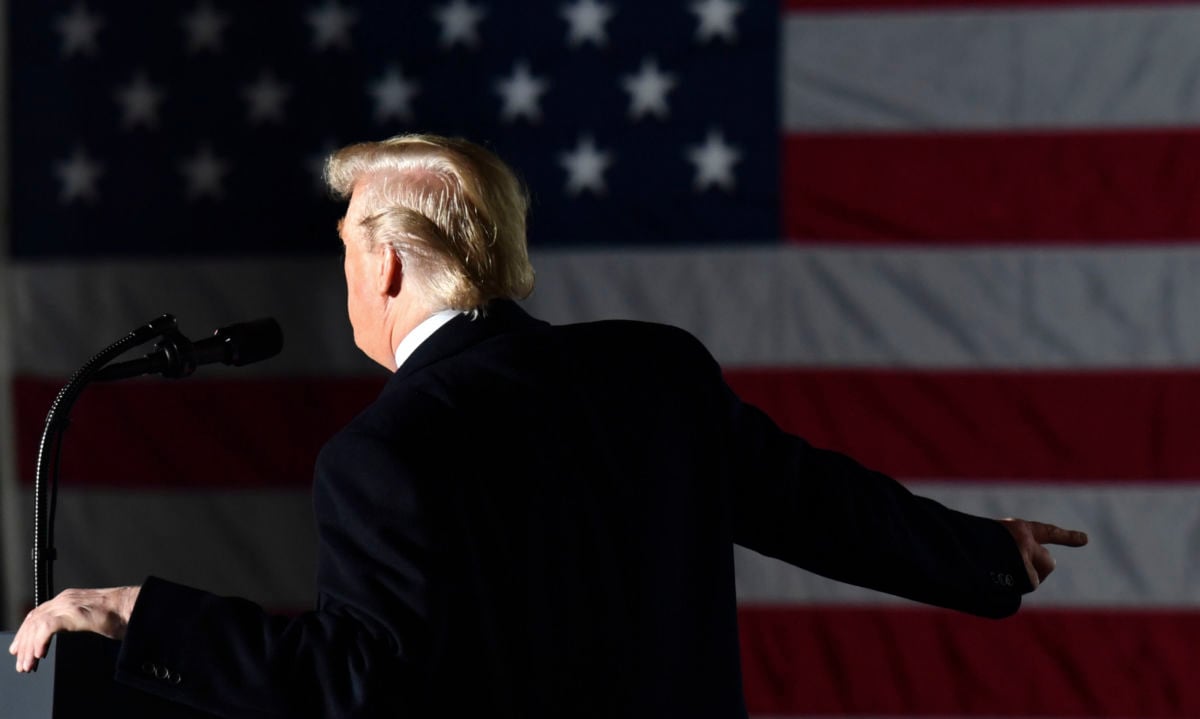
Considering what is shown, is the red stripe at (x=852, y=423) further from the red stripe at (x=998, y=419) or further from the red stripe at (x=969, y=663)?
the red stripe at (x=969, y=663)

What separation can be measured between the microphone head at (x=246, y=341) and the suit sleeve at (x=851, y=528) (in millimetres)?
443

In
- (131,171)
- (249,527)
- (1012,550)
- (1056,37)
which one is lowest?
(249,527)

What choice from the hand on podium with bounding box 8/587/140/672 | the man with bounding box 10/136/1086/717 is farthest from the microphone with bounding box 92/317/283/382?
the hand on podium with bounding box 8/587/140/672

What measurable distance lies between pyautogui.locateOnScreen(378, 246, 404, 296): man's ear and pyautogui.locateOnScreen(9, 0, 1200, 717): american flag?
1.23 metres

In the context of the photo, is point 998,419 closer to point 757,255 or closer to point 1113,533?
point 1113,533

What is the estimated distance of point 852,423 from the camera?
7.52 ft

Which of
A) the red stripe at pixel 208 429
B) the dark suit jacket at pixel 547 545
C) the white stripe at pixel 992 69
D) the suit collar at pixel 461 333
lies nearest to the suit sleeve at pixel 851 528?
the dark suit jacket at pixel 547 545

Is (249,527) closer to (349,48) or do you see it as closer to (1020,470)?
(349,48)

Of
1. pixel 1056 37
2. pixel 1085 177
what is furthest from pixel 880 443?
pixel 1056 37

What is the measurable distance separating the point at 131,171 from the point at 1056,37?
1719mm

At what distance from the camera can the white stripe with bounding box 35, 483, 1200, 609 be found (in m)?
2.23

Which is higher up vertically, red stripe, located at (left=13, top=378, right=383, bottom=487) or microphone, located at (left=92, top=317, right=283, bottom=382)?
microphone, located at (left=92, top=317, right=283, bottom=382)

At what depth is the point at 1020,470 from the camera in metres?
2.25

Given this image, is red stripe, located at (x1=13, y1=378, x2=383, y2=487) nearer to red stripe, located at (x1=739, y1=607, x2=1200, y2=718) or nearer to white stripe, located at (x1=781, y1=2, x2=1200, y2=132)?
red stripe, located at (x1=739, y1=607, x2=1200, y2=718)
